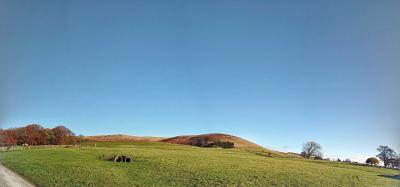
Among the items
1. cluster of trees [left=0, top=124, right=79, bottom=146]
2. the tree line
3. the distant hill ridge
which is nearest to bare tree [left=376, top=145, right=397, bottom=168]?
the tree line

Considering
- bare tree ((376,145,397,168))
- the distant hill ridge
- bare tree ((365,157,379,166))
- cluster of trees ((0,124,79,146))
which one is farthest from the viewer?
the distant hill ridge

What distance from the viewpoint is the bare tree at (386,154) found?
172 feet

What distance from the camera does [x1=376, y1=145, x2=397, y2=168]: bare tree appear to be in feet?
172

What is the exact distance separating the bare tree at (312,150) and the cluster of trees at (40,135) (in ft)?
130

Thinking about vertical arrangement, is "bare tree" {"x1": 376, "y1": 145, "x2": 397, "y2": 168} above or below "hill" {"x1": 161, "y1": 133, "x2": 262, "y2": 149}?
below

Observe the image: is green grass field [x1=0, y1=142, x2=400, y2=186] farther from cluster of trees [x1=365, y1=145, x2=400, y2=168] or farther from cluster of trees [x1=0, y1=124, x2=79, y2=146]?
cluster of trees [x1=0, y1=124, x2=79, y2=146]

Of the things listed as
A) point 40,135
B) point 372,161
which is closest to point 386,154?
point 372,161

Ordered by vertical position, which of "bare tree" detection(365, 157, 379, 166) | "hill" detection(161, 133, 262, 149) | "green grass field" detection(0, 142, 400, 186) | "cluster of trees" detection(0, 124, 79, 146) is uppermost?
"hill" detection(161, 133, 262, 149)

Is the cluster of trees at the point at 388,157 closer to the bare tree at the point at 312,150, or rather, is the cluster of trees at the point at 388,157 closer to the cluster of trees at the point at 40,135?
the bare tree at the point at 312,150

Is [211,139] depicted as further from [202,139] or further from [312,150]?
[312,150]

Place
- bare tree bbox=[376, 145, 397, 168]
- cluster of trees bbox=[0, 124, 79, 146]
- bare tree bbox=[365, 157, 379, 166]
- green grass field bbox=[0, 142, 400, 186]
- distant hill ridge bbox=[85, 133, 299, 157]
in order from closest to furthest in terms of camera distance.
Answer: green grass field bbox=[0, 142, 400, 186], bare tree bbox=[376, 145, 397, 168], bare tree bbox=[365, 157, 379, 166], cluster of trees bbox=[0, 124, 79, 146], distant hill ridge bbox=[85, 133, 299, 157]

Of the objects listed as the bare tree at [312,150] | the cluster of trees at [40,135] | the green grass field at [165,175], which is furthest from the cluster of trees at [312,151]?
the cluster of trees at [40,135]

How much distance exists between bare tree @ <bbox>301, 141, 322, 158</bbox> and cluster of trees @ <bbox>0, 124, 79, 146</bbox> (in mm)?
39560

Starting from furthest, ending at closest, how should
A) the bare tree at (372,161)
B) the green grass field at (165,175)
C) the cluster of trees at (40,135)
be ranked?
the cluster of trees at (40,135) < the bare tree at (372,161) < the green grass field at (165,175)
